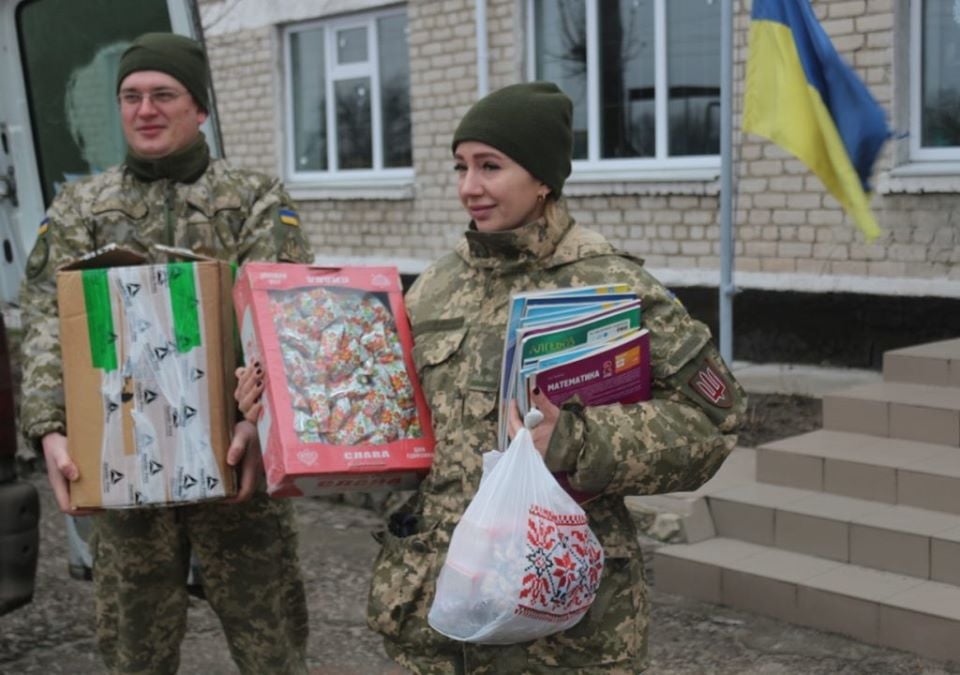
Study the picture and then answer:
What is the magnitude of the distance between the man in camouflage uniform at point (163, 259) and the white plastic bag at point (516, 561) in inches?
38.2

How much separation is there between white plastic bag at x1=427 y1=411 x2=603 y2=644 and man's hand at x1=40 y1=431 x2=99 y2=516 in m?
1.05

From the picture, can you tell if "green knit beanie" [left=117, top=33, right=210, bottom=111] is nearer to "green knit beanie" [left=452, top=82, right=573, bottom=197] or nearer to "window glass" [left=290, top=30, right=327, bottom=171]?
"green knit beanie" [left=452, top=82, right=573, bottom=197]

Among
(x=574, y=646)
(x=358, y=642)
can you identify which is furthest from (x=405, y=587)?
(x=358, y=642)

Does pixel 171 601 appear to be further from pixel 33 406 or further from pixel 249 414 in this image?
pixel 249 414

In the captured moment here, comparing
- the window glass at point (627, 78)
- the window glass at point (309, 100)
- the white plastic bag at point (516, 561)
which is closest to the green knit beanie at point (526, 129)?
the white plastic bag at point (516, 561)

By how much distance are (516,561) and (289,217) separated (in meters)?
1.42

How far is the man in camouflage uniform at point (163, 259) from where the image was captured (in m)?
3.26

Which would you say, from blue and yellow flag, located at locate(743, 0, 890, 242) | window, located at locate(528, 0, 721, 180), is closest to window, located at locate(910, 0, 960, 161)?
window, located at locate(528, 0, 721, 180)

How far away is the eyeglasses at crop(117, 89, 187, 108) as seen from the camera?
324 centimetres

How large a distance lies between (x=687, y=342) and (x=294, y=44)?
384 inches

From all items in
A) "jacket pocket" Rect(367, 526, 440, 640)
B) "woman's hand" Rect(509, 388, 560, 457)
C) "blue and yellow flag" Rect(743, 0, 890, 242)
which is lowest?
"jacket pocket" Rect(367, 526, 440, 640)

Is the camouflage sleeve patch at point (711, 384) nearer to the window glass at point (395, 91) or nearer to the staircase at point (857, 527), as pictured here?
the staircase at point (857, 527)

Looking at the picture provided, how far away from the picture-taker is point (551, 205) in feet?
8.47

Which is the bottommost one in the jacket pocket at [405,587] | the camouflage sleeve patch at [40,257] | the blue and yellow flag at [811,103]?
the jacket pocket at [405,587]
